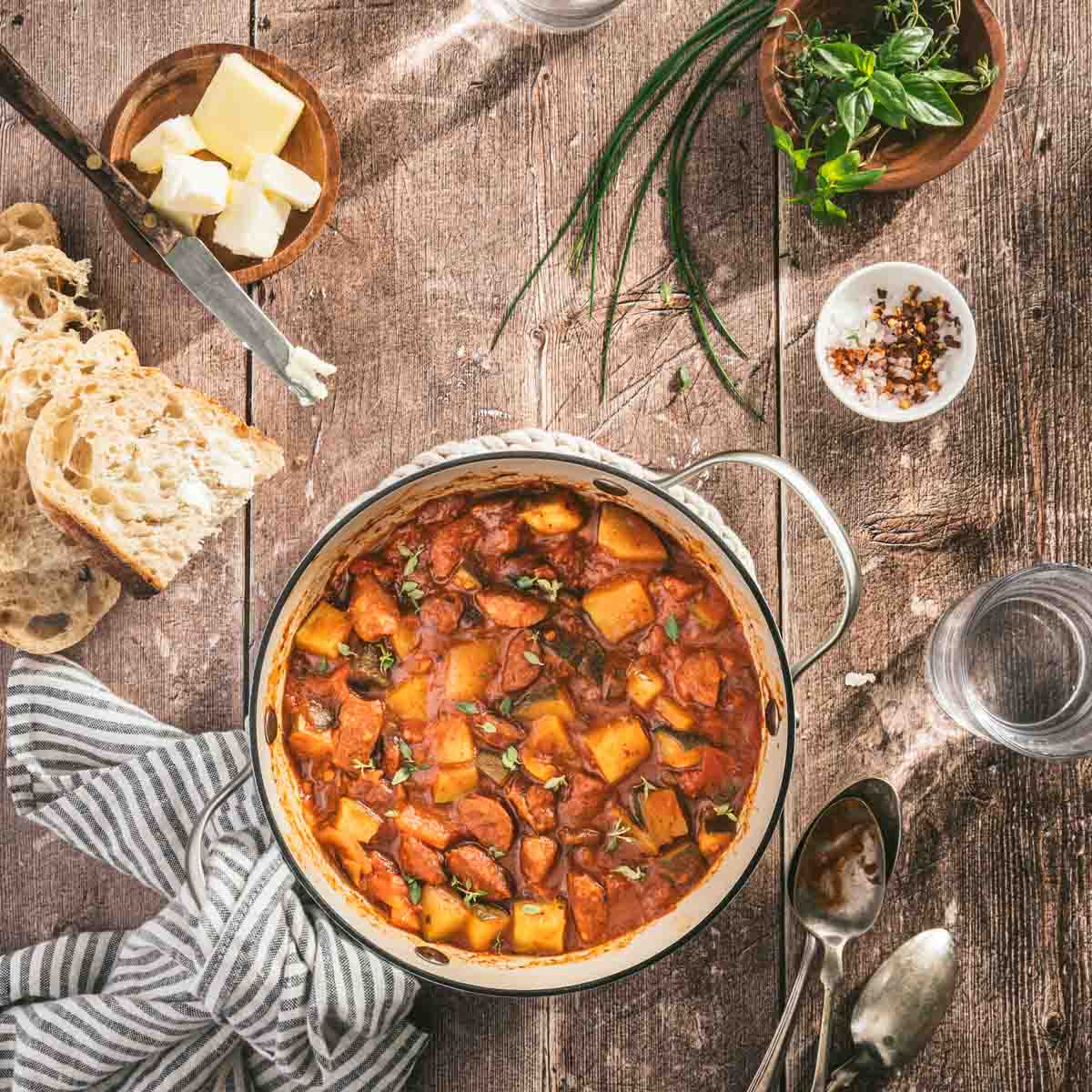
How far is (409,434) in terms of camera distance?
2635 millimetres

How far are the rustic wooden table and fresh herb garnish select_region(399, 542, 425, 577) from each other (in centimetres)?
25

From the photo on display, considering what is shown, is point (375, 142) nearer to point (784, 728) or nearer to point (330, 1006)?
point (784, 728)

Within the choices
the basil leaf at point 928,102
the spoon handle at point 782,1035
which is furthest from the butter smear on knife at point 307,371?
the spoon handle at point 782,1035

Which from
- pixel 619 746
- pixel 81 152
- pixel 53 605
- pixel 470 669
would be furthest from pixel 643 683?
pixel 81 152

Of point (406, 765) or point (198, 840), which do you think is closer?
point (198, 840)

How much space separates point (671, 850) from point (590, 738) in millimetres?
322

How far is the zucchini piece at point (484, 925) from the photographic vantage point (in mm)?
2432

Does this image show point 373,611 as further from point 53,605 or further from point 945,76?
point 945,76

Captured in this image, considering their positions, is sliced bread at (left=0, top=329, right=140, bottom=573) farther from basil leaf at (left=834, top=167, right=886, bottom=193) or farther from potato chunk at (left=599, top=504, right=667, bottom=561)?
basil leaf at (left=834, top=167, right=886, bottom=193)

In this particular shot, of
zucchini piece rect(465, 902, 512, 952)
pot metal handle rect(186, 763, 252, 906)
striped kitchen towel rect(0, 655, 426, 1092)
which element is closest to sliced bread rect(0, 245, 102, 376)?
striped kitchen towel rect(0, 655, 426, 1092)

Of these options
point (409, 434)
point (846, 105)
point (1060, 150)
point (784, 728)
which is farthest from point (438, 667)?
point (1060, 150)

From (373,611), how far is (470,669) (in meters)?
0.26

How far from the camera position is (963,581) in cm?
262

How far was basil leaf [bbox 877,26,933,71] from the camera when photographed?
7.57 feet
